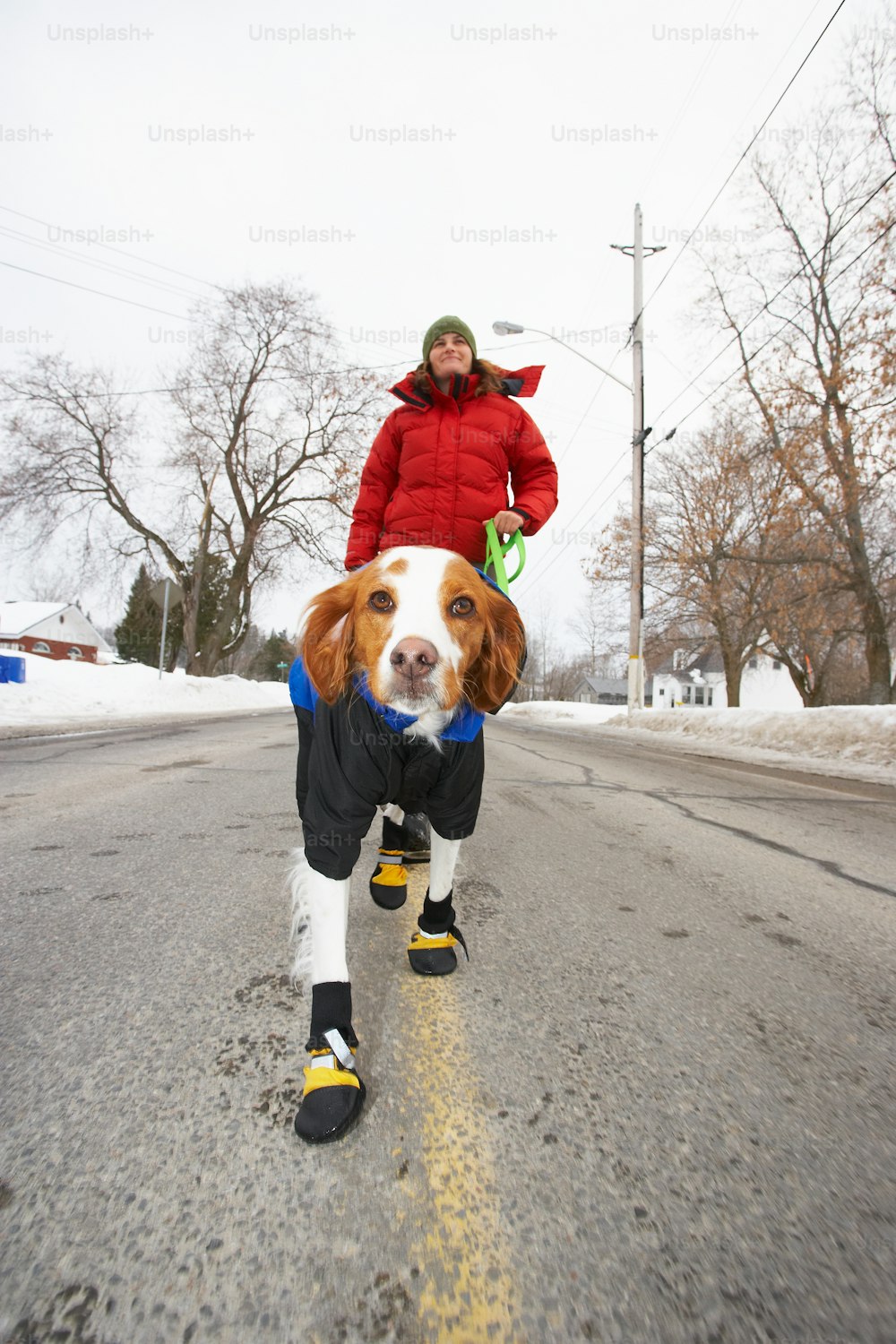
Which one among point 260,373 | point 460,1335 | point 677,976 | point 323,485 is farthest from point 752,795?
point 260,373

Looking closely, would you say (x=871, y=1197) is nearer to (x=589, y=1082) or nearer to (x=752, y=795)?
(x=589, y=1082)

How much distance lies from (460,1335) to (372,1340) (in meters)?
0.11

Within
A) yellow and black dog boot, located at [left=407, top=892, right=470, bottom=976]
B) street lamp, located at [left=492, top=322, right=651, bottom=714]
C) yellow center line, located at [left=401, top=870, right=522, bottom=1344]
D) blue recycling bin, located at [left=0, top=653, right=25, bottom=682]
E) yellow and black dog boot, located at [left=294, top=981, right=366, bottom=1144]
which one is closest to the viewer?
yellow center line, located at [left=401, top=870, right=522, bottom=1344]

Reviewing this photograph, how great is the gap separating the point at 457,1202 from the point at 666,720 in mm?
15202

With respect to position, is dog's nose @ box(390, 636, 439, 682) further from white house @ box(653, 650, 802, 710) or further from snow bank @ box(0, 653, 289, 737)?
white house @ box(653, 650, 802, 710)

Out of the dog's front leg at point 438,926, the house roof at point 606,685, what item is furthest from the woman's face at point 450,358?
the house roof at point 606,685

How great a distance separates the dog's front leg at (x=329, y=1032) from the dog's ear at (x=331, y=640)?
1.67 ft

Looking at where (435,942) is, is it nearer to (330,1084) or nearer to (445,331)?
(330,1084)

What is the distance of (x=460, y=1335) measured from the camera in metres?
0.78

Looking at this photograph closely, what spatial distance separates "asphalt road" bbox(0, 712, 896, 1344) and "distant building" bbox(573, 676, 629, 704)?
79605 mm

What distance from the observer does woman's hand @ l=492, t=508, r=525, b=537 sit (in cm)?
224

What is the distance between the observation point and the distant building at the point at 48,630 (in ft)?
177

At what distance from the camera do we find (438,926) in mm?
1886

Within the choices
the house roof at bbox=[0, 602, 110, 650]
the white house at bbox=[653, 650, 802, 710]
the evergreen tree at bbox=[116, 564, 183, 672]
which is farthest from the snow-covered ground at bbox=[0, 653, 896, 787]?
the house roof at bbox=[0, 602, 110, 650]
